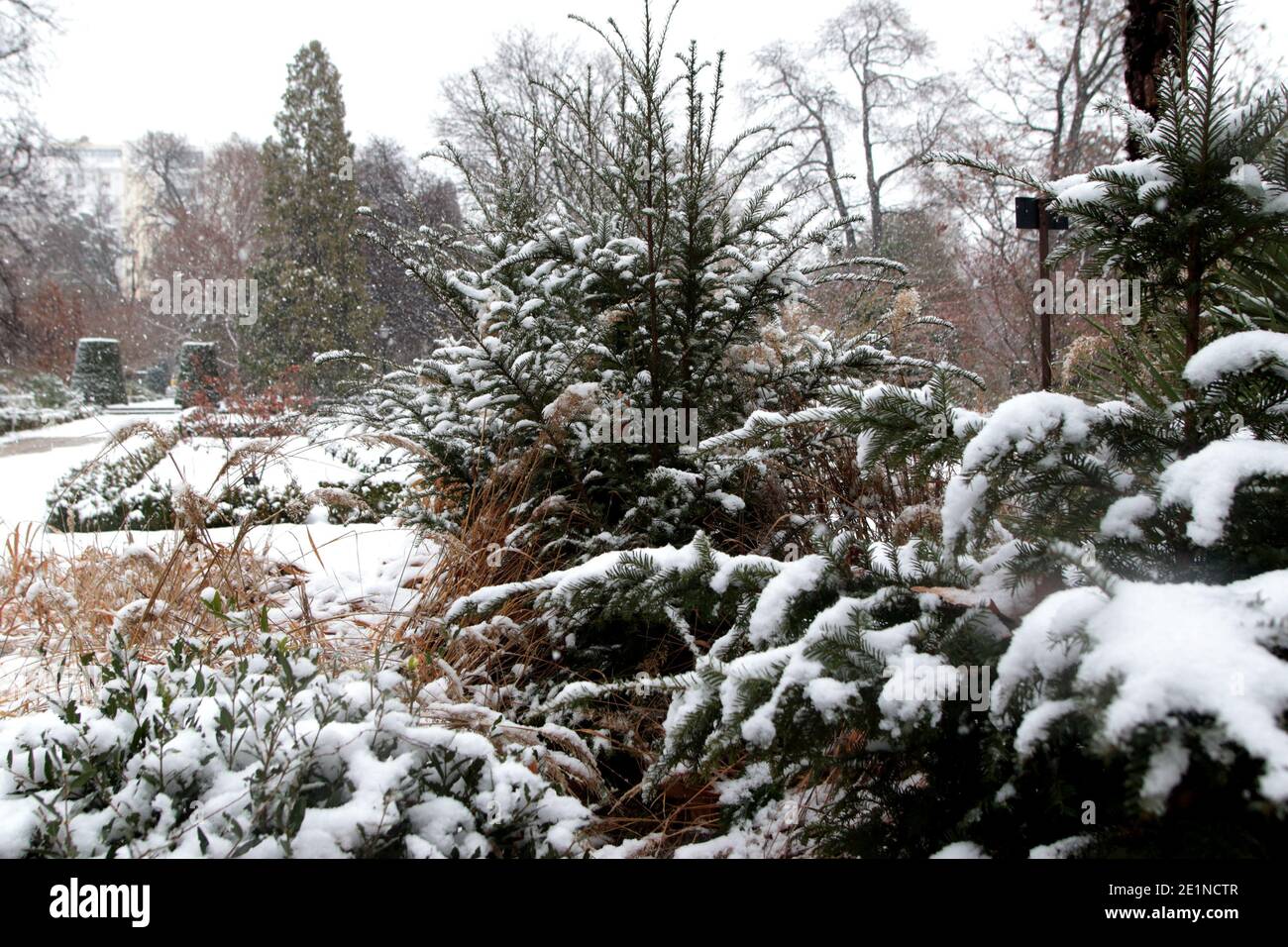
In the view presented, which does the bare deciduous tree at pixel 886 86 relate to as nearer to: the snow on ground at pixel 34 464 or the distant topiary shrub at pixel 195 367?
the distant topiary shrub at pixel 195 367

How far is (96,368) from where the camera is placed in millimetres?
17141

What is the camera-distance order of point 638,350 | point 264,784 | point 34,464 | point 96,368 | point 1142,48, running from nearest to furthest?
point 264,784
point 638,350
point 1142,48
point 34,464
point 96,368

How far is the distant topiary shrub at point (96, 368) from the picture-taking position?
55.6ft

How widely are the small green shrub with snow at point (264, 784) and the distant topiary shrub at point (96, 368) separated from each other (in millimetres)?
19118

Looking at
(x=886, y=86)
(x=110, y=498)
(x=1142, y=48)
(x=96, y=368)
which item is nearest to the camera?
(x=1142, y=48)

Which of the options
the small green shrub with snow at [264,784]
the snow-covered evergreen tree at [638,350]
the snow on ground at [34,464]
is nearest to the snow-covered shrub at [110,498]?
the snow on ground at [34,464]

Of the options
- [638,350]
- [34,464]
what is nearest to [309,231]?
[34,464]

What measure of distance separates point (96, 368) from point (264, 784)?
20.1 meters

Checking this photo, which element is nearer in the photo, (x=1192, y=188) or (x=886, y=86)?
(x=1192, y=188)

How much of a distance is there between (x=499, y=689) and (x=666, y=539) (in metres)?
0.72

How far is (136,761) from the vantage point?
45.9 inches

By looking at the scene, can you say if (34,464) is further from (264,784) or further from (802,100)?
(802,100)

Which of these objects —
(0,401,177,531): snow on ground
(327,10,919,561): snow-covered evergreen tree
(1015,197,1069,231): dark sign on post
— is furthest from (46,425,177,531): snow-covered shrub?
(1015,197,1069,231): dark sign on post

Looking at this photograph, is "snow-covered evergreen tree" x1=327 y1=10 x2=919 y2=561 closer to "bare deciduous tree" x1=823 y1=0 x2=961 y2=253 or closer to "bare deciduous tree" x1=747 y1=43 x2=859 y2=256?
"bare deciduous tree" x1=823 y1=0 x2=961 y2=253
